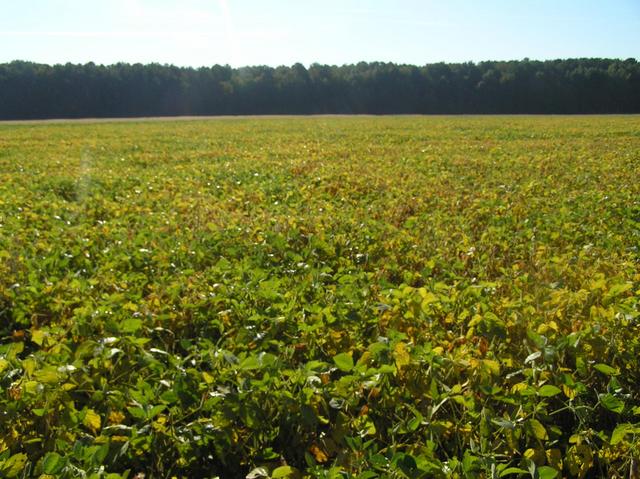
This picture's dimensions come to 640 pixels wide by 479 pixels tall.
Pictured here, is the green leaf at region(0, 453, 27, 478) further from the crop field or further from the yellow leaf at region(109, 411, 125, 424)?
the yellow leaf at region(109, 411, 125, 424)

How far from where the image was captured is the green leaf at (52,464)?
6.43 feet

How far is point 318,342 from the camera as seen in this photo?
10.7ft

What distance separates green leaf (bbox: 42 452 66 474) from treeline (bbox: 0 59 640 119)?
80.8m

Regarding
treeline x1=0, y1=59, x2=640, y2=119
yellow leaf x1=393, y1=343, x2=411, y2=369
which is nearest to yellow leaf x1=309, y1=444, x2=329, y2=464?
yellow leaf x1=393, y1=343, x2=411, y2=369

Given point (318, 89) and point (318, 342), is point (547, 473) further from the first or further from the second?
point (318, 89)

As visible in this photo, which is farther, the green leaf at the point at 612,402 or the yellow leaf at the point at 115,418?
the yellow leaf at the point at 115,418

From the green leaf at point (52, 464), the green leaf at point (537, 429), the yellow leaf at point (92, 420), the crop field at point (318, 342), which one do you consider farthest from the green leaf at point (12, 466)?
the green leaf at point (537, 429)

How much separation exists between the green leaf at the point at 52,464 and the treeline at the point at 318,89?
80.8m

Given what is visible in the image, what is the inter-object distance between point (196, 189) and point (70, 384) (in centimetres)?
691

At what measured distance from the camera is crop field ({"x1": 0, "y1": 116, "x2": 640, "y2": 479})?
7.77ft

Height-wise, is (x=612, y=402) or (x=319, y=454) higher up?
(x=612, y=402)

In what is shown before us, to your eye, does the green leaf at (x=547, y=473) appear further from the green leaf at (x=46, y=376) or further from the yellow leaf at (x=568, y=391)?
the green leaf at (x=46, y=376)

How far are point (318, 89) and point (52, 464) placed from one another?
8510 cm

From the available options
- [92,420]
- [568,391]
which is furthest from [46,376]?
[568,391]
